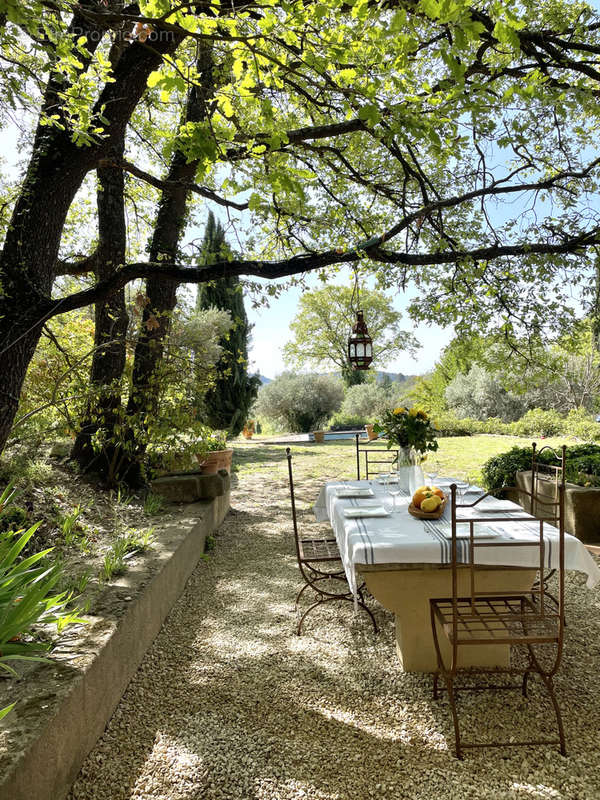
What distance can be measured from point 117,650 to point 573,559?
7.61 ft

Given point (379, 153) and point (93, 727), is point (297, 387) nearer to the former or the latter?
point (379, 153)

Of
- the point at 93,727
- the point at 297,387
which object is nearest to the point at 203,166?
the point at 93,727

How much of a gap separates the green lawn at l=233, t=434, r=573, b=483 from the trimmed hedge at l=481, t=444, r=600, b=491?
1194 millimetres

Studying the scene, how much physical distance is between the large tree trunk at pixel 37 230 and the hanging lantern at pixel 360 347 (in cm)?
244

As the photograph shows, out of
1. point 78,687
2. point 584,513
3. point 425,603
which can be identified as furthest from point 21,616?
point 584,513

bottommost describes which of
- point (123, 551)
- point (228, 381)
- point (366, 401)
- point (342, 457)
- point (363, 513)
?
point (342, 457)

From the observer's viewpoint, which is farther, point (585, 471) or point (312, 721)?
point (585, 471)

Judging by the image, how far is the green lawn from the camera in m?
9.19

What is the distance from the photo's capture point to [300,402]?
21234 millimetres

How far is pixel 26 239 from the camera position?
374 centimetres

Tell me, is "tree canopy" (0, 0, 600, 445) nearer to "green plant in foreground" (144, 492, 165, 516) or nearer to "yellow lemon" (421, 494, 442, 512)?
"green plant in foreground" (144, 492, 165, 516)

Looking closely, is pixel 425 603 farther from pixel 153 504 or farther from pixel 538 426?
pixel 538 426

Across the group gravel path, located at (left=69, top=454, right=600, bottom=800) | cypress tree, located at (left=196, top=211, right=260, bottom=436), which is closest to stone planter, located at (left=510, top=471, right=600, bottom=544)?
gravel path, located at (left=69, top=454, right=600, bottom=800)

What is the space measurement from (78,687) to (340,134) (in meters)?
5.10
